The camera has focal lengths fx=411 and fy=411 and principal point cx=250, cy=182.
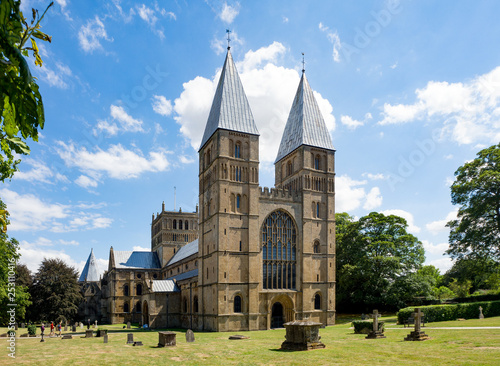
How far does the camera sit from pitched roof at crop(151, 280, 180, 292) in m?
52.6

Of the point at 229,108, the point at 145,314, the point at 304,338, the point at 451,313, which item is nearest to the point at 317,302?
the point at 451,313

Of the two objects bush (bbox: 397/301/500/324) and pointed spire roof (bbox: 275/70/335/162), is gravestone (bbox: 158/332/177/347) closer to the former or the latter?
bush (bbox: 397/301/500/324)

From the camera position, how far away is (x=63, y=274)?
64875 mm

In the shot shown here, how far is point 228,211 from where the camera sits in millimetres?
44500

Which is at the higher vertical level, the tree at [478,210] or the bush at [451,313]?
the tree at [478,210]

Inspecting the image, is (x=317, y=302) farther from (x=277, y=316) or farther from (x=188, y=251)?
(x=188, y=251)

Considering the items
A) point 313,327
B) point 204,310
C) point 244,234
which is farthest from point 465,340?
point 204,310

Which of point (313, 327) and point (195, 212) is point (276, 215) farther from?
point (195, 212)

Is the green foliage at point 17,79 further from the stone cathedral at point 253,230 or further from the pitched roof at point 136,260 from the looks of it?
the pitched roof at point 136,260

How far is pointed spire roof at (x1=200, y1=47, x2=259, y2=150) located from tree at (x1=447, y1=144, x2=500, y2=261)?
22.9 meters

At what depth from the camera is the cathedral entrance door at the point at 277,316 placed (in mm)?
45406

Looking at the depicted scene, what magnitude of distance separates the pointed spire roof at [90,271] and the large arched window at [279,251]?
5985cm

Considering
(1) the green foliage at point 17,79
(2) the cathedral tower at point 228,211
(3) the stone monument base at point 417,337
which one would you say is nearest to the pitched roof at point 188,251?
(2) the cathedral tower at point 228,211

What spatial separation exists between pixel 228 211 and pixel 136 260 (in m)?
38.0
